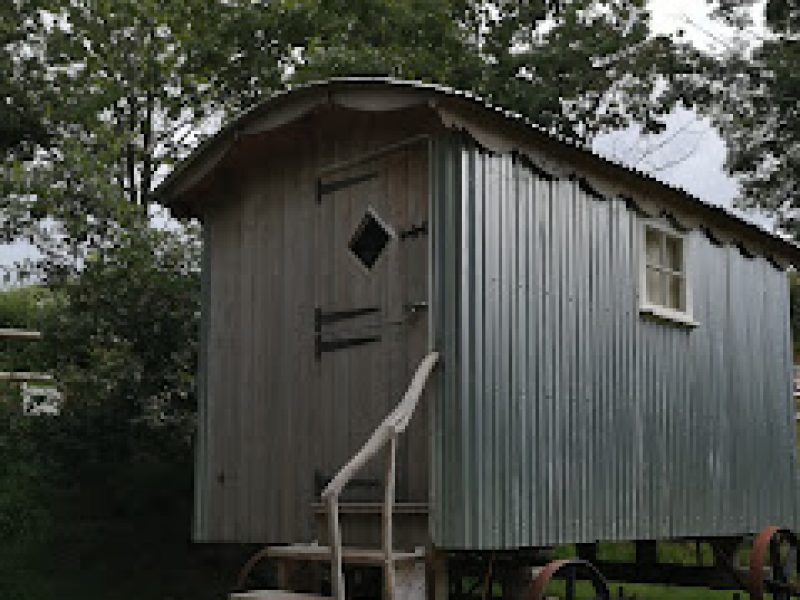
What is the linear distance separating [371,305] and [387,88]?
161 centimetres

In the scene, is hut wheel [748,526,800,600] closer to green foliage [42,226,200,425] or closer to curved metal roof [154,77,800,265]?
curved metal roof [154,77,800,265]

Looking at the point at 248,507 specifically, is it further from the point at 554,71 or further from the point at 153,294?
the point at 554,71

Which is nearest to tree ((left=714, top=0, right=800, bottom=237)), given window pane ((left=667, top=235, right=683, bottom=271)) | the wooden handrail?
window pane ((left=667, top=235, right=683, bottom=271))

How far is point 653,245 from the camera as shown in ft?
29.5

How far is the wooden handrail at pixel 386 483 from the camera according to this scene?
5.91 m

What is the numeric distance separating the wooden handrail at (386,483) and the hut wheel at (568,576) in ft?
3.72

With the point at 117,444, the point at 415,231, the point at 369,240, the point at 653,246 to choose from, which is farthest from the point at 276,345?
the point at 117,444

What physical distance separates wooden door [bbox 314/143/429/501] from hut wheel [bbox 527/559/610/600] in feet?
3.15

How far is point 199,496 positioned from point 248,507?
0.82 metres

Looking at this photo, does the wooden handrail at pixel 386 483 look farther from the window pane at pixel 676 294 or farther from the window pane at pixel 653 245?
the window pane at pixel 676 294

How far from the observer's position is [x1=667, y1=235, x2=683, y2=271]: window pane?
9.13 metres

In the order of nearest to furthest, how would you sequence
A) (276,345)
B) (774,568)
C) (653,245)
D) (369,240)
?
(369,240) → (276,345) → (653,245) → (774,568)

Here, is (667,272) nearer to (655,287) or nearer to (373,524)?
(655,287)

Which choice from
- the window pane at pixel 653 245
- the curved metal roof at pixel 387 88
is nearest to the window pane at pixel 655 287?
the window pane at pixel 653 245
